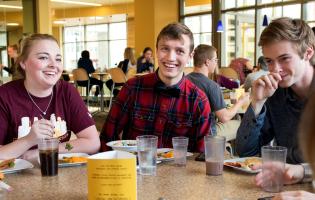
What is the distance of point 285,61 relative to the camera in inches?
67.3

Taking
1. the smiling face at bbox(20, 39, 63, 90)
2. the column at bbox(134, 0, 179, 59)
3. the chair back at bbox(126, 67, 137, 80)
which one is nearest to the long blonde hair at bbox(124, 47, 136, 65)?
the chair back at bbox(126, 67, 137, 80)

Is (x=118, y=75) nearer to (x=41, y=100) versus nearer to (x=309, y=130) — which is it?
(x=41, y=100)

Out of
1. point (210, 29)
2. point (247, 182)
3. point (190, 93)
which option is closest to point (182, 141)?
point (247, 182)

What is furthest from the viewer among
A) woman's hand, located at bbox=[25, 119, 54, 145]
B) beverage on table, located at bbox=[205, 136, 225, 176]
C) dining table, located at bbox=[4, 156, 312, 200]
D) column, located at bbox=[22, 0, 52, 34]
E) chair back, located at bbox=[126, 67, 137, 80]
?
column, located at bbox=[22, 0, 52, 34]

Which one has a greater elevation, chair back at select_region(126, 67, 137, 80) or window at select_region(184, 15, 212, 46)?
window at select_region(184, 15, 212, 46)

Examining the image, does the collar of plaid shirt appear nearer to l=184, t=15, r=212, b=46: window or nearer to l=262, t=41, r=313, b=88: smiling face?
l=262, t=41, r=313, b=88: smiling face

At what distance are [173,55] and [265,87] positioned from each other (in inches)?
20.0

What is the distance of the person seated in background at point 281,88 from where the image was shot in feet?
5.60

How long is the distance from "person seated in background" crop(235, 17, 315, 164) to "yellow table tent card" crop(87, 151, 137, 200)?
0.80m

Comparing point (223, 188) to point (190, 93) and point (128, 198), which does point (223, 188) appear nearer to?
point (128, 198)

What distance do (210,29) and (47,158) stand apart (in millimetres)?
11269

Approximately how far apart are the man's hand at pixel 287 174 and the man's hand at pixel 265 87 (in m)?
0.46

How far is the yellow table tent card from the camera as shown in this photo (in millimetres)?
1101

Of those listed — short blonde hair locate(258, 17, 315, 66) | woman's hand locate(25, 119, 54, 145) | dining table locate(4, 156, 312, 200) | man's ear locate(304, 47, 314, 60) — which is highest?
short blonde hair locate(258, 17, 315, 66)
